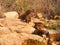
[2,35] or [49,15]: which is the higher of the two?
[2,35]

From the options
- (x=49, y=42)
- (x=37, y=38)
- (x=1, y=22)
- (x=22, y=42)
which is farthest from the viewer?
(x=1, y=22)

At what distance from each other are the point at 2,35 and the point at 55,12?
18.3ft

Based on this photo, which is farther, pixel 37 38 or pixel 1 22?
pixel 1 22

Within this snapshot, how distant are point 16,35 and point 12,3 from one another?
4986 millimetres

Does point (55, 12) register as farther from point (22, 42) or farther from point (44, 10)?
point (22, 42)

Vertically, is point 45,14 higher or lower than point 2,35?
lower

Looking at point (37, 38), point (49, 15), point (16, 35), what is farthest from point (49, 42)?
point (49, 15)

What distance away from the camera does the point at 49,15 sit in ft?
32.0

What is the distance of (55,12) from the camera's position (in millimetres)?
9961

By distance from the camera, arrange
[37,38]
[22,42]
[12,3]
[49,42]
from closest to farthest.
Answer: [22,42] → [37,38] → [49,42] → [12,3]

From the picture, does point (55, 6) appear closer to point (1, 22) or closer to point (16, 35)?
point (1, 22)

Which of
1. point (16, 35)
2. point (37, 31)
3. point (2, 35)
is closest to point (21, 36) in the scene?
point (16, 35)

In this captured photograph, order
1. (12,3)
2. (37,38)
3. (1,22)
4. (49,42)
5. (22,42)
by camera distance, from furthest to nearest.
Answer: (12,3) → (1,22) → (49,42) → (37,38) → (22,42)

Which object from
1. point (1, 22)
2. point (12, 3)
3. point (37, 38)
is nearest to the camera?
point (37, 38)
